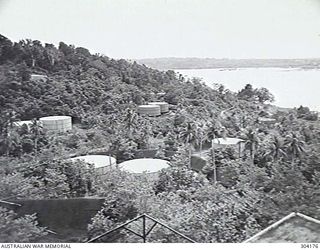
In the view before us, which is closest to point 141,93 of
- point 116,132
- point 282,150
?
point 116,132

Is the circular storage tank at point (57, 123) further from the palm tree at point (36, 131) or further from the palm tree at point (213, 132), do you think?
the palm tree at point (213, 132)

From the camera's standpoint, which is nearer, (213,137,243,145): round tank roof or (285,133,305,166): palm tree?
(285,133,305,166): palm tree

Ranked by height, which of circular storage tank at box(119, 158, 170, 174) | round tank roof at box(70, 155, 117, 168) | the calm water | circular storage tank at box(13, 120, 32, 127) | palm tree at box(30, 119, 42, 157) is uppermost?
the calm water

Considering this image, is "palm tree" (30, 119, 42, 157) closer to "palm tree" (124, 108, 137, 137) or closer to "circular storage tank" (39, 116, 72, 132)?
"circular storage tank" (39, 116, 72, 132)

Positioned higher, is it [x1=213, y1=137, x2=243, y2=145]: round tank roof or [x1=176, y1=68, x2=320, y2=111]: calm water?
[x1=176, y1=68, x2=320, y2=111]: calm water

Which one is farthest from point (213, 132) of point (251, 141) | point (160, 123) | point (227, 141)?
point (160, 123)

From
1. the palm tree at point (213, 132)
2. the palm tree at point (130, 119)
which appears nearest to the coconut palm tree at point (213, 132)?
the palm tree at point (213, 132)

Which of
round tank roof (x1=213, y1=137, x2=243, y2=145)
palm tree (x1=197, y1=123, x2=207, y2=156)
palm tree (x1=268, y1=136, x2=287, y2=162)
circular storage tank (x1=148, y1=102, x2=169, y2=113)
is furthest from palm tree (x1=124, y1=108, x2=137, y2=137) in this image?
palm tree (x1=268, y1=136, x2=287, y2=162)
